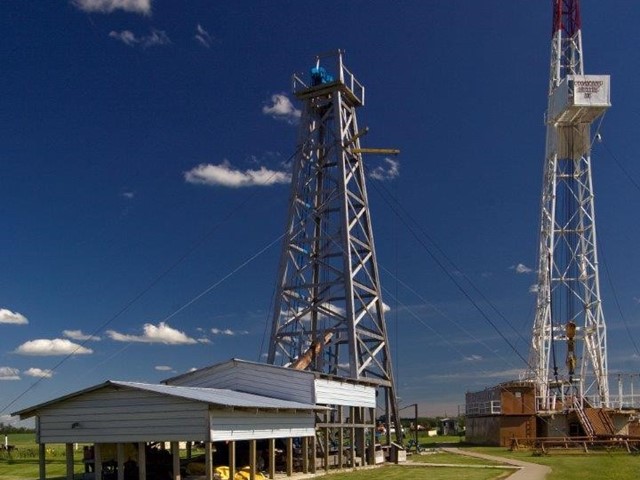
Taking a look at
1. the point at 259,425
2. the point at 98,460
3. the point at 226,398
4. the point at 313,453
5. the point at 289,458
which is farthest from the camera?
the point at 313,453

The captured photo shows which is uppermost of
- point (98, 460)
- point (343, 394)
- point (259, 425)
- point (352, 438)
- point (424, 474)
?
point (343, 394)

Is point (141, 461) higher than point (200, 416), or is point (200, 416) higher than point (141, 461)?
point (200, 416)

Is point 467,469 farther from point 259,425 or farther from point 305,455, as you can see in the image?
point 259,425

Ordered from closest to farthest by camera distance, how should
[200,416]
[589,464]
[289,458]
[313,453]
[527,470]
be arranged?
1. [200,416]
2. [289,458]
3. [313,453]
4. [527,470]
5. [589,464]

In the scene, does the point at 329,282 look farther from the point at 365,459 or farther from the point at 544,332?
the point at 544,332

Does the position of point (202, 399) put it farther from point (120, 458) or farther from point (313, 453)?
point (313, 453)

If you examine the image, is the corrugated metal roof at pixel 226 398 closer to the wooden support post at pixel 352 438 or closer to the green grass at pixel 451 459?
the wooden support post at pixel 352 438

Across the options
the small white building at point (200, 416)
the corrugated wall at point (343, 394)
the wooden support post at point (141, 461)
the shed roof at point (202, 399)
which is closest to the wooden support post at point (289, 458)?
the small white building at point (200, 416)

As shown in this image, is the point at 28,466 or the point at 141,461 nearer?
the point at 141,461

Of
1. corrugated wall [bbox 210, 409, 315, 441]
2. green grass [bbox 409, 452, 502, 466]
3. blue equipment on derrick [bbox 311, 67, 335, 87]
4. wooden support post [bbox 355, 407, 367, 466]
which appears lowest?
green grass [bbox 409, 452, 502, 466]

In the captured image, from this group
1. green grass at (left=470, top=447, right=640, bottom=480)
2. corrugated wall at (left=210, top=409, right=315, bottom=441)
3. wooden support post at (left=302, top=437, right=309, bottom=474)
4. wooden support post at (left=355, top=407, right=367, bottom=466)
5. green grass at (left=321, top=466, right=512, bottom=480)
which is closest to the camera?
corrugated wall at (left=210, top=409, right=315, bottom=441)

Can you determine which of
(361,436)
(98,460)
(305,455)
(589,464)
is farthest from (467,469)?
(98,460)

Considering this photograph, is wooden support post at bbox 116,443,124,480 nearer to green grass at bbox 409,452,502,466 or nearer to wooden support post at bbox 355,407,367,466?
wooden support post at bbox 355,407,367,466

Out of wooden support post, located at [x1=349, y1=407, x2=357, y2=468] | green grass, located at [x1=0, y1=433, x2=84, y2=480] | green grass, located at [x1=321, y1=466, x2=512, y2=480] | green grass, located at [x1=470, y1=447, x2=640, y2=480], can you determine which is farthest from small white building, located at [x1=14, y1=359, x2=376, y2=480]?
green grass, located at [x1=470, y1=447, x2=640, y2=480]
